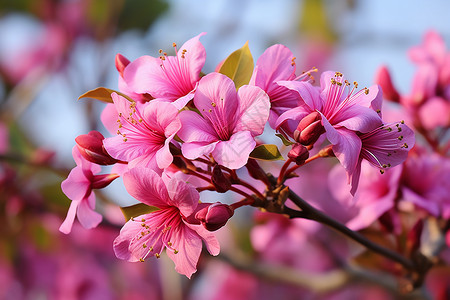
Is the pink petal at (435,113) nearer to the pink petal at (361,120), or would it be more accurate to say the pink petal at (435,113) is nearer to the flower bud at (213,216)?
the pink petal at (361,120)

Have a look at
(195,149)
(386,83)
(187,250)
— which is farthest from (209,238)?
(386,83)

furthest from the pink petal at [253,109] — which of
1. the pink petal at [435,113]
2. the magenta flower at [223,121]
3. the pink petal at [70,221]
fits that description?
the pink petal at [435,113]

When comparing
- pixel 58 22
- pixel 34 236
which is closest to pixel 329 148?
pixel 34 236

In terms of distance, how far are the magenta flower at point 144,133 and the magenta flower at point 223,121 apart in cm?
2

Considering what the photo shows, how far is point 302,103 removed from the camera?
0.83 meters

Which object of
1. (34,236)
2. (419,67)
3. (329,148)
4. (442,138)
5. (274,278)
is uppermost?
(329,148)

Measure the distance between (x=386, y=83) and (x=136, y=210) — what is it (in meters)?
0.87

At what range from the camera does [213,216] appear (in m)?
0.77

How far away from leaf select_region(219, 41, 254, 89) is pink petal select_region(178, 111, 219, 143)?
0.37 ft

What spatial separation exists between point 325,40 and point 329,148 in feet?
10.8

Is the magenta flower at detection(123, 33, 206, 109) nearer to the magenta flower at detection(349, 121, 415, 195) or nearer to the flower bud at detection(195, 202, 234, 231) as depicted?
the flower bud at detection(195, 202, 234, 231)

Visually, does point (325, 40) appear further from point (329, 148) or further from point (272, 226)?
point (329, 148)

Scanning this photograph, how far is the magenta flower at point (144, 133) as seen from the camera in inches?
30.8

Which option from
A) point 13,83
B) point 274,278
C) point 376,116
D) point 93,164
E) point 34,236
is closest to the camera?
point 376,116
